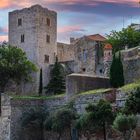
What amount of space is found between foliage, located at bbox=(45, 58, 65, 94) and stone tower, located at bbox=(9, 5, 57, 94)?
1946 mm

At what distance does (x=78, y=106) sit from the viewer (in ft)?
138

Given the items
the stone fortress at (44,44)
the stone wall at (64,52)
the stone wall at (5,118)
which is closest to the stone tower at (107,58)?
the stone fortress at (44,44)

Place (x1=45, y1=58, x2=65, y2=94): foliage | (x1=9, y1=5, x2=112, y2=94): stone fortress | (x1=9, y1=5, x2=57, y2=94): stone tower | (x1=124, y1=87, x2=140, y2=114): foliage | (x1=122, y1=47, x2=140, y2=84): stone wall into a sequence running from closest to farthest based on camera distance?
(x1=124, y1=87, x2=140, y2=114): foliage, (x1=122, y1=47, x2=140, y2=84): stone wall, (x1=45, y1=58, x2=65, y2=94): foliage, (x1=9, y1=5, x2=112, y2=94): stone fortress, (x1=9, y1=5, x2=57, y2=94): stone tower

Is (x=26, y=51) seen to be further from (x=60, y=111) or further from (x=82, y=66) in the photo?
(x=60, y=111)

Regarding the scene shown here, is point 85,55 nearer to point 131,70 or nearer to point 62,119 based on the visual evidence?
point 131,70

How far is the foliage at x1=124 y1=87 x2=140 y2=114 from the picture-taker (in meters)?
34.4

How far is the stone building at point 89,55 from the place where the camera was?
196 ft

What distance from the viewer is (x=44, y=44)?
65.3 meters

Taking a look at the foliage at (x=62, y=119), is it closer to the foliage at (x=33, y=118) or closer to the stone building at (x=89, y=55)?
the foliage at (x=33, y=118)

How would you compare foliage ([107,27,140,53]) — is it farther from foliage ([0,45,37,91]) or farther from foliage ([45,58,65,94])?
foliage ([0,45,37,91])

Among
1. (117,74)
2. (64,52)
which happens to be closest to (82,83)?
(117,74)

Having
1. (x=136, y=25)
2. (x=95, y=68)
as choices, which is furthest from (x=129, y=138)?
(x=136, y=25)

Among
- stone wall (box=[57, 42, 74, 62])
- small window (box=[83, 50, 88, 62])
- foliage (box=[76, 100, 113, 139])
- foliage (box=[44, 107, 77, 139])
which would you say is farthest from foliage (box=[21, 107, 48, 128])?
stone wall (box=[57, 42, 74, 62])

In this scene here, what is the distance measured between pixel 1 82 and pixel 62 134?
677 inches
